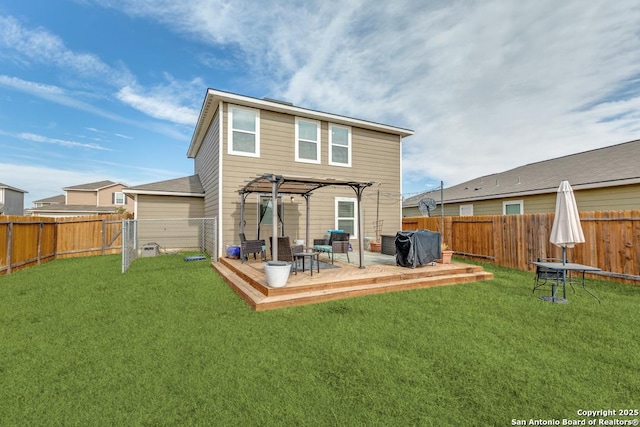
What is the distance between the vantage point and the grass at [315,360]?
7.29ft

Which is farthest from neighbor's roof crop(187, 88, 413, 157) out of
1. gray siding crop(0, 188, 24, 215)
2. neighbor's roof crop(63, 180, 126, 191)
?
gray siding crop(0, 188, 24, 215)

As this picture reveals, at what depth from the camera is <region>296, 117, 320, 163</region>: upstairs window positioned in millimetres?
10484

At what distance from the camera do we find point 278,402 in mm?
2322

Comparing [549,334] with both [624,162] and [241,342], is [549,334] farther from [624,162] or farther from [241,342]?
[624,162]

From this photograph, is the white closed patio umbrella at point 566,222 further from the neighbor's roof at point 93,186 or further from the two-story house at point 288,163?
the neighbor's roof at point 93,186

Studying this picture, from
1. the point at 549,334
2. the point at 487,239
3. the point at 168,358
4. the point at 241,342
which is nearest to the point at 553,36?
the point at 487,239

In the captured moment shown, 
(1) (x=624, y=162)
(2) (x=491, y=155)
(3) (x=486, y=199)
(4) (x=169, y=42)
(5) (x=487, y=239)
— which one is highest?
(4) (x=169, y=42)

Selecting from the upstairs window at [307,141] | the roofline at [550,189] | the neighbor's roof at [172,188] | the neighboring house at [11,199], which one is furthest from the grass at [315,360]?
the neighboring house at [11,199]

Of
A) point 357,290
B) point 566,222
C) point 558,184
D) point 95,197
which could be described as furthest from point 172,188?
point 95,197

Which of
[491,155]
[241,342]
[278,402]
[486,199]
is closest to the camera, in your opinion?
[278,402]

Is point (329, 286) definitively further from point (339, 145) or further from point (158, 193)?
point (158, 193)

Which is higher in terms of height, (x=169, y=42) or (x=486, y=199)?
(x=169, y=42)

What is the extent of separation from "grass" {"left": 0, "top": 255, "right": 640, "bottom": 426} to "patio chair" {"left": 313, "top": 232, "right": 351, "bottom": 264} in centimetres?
291

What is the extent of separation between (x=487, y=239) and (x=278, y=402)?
32.6 feet
